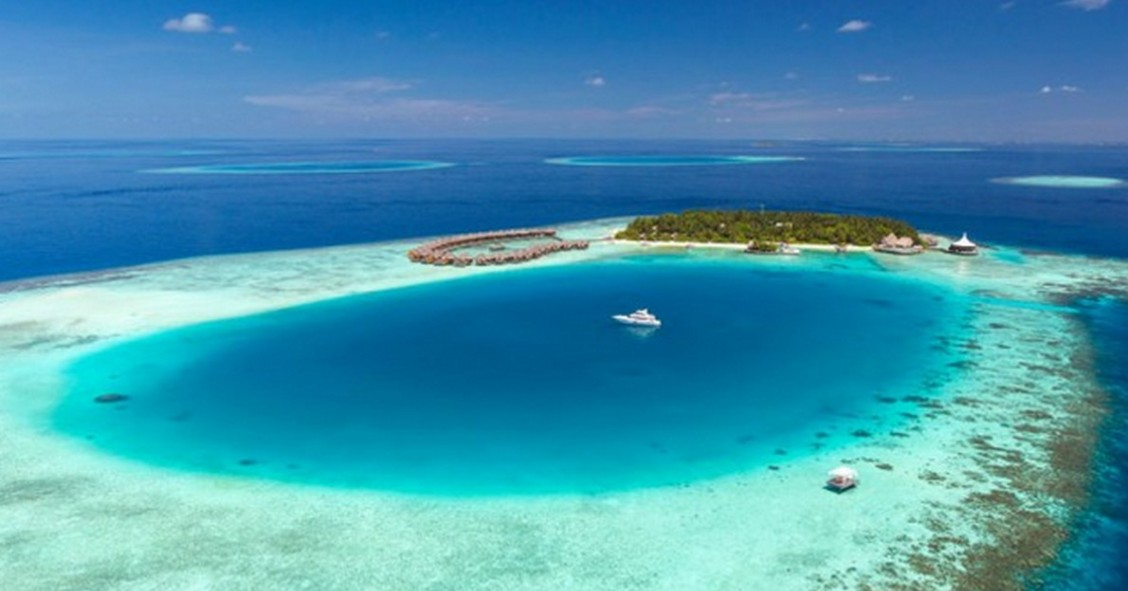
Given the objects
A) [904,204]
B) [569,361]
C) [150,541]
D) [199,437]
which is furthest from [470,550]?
[904,204]

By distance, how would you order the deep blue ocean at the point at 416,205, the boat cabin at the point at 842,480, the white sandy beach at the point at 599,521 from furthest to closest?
the deep blue ocean at the point at 416,205 → the boat cabin at the point at 842,480 → the white sandy beach at the point at 599,521

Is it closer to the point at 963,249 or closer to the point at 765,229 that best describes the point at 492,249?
the point at 765,229

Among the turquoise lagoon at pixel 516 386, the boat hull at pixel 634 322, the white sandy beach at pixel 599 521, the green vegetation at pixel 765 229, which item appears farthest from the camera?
the green vegetation at pixel 765 229

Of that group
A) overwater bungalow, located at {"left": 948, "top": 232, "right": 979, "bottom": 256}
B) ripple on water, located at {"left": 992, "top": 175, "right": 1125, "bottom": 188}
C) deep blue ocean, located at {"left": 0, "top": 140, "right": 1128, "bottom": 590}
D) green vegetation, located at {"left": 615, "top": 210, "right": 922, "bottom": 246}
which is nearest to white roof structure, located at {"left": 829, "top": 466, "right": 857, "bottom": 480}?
deep blue ocean, located at {"left": 0, "top": 140, "right": 1128, "bottom": 590}

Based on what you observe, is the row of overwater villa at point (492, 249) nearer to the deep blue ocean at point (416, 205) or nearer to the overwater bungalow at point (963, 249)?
the deep blue ocean at point (416, 205)

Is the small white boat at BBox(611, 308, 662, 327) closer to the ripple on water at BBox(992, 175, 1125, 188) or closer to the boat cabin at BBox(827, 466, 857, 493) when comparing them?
the boat cabin at BBox(827, 466, 857, 493)

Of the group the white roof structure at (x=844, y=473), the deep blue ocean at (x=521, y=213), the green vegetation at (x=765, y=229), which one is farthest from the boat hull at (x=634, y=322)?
the green vegetation at (x=765, y=229)

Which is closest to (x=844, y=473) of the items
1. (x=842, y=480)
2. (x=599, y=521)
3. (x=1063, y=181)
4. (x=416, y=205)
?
(x=842, y=480)
